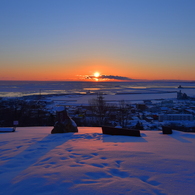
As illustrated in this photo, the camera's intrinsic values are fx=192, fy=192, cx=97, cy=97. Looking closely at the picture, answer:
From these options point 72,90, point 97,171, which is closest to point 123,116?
point 97,171

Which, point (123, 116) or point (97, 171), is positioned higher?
point (97, 171)

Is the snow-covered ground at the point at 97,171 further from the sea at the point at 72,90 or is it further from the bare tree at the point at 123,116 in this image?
the sea at the point at 72,90

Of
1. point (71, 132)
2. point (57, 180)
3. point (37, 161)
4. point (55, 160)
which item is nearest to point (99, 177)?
point (57, 180)

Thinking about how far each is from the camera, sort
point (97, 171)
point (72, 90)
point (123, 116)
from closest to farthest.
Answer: point (97, 171) → point (123, 116) → point (72, 90)

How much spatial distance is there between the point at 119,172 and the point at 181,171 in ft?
3.53

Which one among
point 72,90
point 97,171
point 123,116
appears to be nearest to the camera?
point 97,171

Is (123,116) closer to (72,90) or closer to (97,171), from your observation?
(97,171)

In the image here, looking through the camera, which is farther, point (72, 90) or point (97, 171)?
point (72, 90)

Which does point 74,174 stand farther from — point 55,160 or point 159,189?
point 159,189

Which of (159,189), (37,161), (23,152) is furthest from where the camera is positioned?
(23,152)

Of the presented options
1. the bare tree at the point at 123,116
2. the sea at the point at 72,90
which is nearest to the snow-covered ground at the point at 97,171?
the bare tree at the point at 123,116

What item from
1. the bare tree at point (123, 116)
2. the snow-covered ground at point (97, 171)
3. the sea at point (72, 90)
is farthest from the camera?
the sea at point (72, 90)

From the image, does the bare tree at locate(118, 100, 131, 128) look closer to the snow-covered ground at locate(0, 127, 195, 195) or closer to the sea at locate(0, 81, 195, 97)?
the snow-covered ground at locate(0, 127, 195, 195)

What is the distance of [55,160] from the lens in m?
4.06
